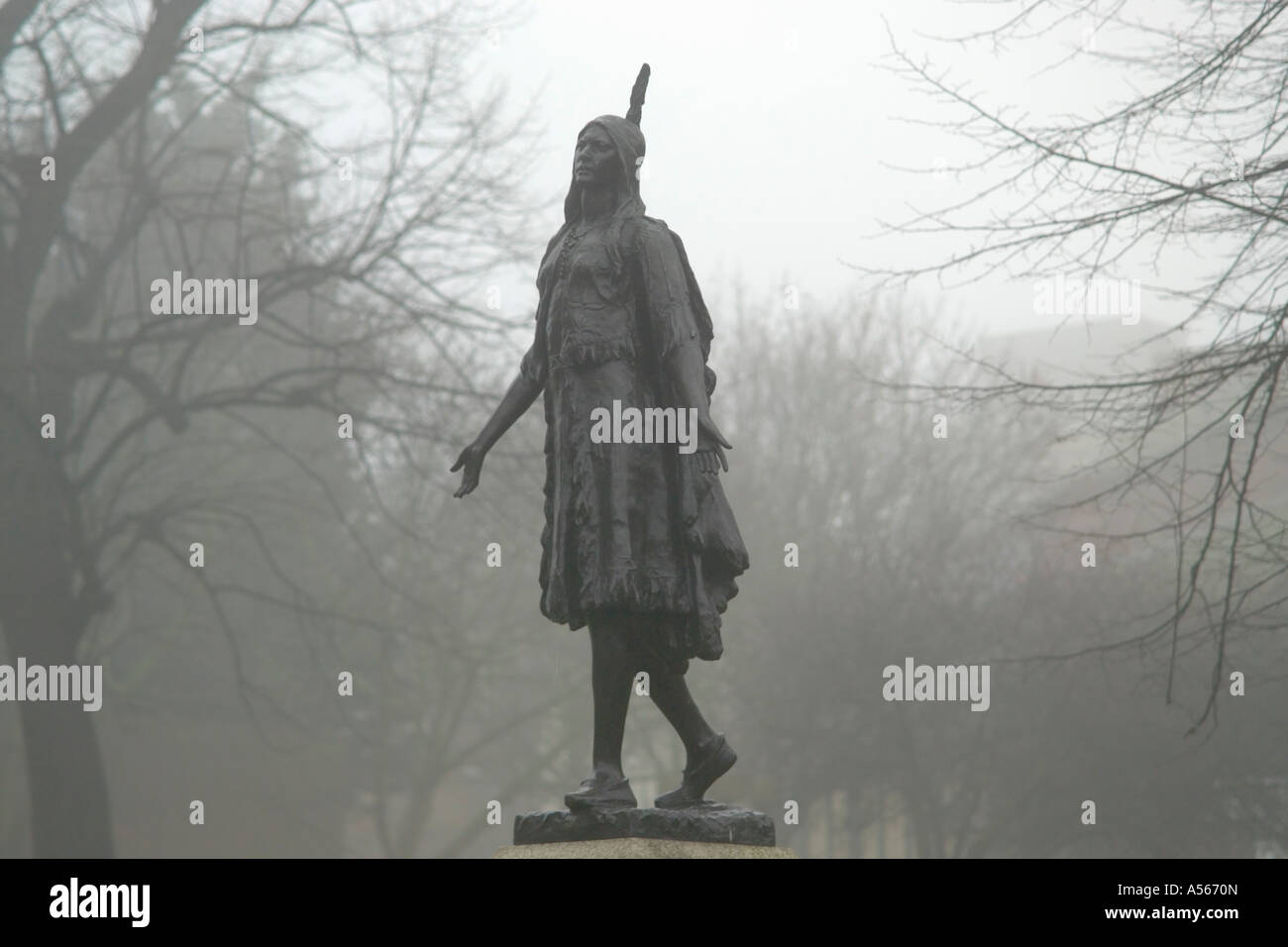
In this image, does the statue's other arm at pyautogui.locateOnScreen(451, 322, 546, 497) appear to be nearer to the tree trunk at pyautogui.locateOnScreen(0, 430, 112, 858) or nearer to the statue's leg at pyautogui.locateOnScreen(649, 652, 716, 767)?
the statue's leg at pyautogui.locateOnScreen(649, 652, 716, 767)

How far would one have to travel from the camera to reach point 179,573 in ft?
102

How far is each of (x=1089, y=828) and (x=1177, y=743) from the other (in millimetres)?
2034

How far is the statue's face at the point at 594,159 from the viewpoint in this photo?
745cm

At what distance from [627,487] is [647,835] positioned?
1.47 m

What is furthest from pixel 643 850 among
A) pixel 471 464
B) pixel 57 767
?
pixel 57 767

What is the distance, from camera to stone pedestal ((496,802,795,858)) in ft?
21.3

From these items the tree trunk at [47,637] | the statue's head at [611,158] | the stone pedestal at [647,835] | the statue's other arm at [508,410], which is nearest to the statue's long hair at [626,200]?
the statue's head at [611,158]

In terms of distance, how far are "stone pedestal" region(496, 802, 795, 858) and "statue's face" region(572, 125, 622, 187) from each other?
9.27 ft

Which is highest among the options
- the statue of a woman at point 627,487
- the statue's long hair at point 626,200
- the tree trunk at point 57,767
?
the statue's long hair at point 626,200

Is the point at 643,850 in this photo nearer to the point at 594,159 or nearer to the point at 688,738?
the point at 688,738

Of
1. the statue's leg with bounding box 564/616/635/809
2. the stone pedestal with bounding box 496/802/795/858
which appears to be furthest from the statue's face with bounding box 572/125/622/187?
the stone pedestal with bounding box 496/802/795/858

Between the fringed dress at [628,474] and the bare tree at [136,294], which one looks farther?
the bare tree at [136,294]

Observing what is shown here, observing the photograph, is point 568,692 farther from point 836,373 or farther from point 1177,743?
point 1177,743

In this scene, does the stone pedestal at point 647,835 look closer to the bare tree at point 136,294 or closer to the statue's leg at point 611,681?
the statue's leg at point 611,681
